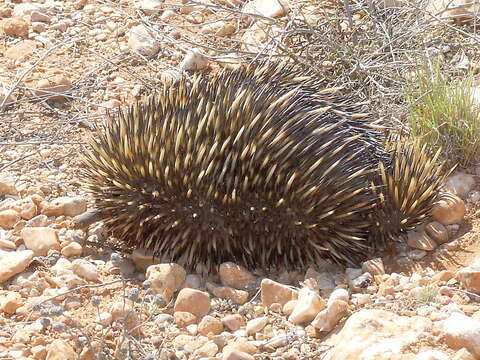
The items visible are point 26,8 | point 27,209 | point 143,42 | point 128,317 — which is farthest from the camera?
point 26,8

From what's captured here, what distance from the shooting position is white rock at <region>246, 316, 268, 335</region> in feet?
10.7

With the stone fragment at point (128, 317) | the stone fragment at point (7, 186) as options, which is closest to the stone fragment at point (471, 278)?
the stone fragment at point (128, 317)

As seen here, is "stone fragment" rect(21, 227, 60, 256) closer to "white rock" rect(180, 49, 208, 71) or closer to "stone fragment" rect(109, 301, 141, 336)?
"stone fragment" rect(109, 301, 141, 336)

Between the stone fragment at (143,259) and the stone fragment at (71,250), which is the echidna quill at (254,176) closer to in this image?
the stone fragment at (143,259)

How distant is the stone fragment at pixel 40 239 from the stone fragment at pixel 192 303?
78 centimetres

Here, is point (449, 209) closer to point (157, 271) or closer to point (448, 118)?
point (448, 118)

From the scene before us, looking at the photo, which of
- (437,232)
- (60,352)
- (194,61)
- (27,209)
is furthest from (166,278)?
(194,61)

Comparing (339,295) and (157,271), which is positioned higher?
(339,295)

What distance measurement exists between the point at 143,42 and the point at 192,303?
2681mm

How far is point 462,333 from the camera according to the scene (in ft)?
9.19

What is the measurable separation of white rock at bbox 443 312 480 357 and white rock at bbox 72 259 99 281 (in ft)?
5.19

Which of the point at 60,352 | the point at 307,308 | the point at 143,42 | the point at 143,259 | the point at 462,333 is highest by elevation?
the point at 462,333

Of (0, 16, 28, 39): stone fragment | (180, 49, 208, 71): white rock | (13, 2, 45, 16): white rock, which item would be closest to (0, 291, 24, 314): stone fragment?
(180, 49, 208, 71): white rock

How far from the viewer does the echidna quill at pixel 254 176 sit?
12.4ft
